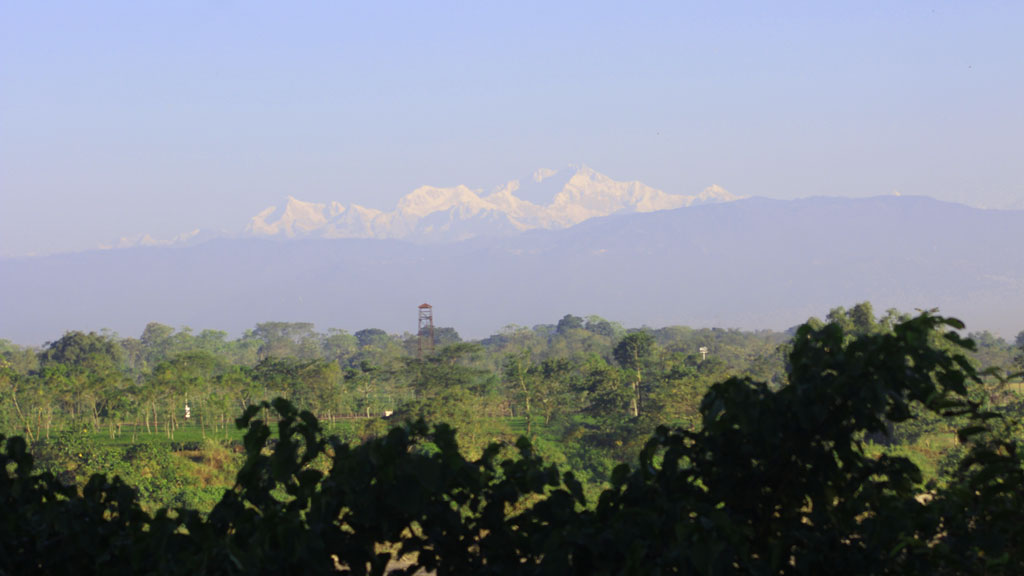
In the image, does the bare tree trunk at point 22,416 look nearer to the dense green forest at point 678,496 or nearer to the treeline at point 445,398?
the treeline at point 445,398

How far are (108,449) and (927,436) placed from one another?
21.5 m

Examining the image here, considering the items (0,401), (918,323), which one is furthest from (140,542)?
(0,401)

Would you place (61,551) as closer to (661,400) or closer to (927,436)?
(661,400)

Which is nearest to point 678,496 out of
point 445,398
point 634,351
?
point 445,398

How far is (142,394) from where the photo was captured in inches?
987

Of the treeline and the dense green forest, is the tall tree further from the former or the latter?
the dense green forest

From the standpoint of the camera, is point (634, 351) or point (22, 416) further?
point (634, 351)

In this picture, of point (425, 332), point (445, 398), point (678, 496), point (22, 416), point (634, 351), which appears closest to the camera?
point (678, 496)

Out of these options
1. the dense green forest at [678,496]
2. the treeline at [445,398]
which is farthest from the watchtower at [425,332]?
the dense green forest at [678,496]

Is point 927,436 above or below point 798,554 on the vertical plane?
below

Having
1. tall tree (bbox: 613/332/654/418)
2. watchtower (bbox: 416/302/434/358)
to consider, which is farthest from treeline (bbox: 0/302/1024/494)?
watchtower (bbox: 416/302/434/358)

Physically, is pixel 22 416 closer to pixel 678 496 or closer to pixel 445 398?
pixel 445 398

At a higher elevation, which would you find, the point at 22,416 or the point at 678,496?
the point at 678,496

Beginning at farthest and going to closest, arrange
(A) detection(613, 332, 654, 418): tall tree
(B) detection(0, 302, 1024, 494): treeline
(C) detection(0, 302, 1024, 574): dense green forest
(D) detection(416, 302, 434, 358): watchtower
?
1. (D) detection(416, 302, 434, 358): watchtower
2. (A) detection(613, 332, 654, 418): tall tree
3. (B) detection(0, 302, 1024, 494): treeline
4. (C) detection(0, 302, 1024, 574): dense green forest
